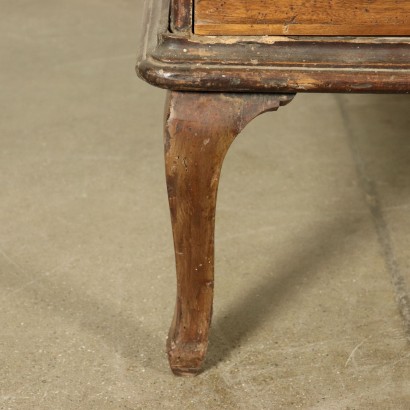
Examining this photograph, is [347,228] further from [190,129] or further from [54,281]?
[190,129]

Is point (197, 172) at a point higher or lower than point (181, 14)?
lower

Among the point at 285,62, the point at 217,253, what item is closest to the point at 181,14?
the point at 285,62

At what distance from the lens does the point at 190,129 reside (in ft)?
3.67

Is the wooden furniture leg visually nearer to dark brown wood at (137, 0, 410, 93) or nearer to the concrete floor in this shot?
dark brown wood at (137, 0, 410, 93)

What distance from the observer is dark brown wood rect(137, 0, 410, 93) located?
3.52 feet

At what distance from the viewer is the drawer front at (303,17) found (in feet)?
3.47

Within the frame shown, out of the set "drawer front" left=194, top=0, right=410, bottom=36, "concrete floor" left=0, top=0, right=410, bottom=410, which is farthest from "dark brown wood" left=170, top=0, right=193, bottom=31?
"concrete floor" left=0, top=0, right=410, bottom=410

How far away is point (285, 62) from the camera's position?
3.53 feet

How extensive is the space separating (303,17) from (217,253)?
2.39 ft

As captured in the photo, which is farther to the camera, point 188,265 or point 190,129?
point 188,265

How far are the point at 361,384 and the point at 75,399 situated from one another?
1.37 feet

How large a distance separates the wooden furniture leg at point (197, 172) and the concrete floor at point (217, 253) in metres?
0.16

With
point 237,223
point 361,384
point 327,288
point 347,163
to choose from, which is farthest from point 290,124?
point 361,384

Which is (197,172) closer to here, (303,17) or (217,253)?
(303,17)
